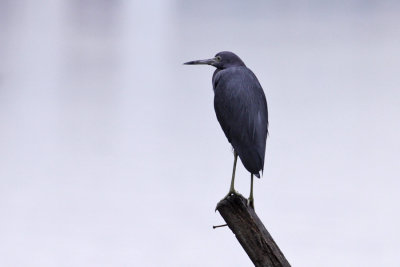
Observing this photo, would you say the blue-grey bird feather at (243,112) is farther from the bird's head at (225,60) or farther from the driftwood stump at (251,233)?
the driftwood stump at (251,233)

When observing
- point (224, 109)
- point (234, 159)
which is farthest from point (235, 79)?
point (234, 159)

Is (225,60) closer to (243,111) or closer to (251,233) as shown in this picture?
(243,111)

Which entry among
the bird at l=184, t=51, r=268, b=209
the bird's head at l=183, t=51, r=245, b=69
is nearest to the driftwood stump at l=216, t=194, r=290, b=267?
the bird at l=184, t=51, r=268, b=209

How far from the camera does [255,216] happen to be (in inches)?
93.1

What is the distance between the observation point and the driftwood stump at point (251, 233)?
2.24 meters

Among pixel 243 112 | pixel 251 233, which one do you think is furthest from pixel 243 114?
pixel 251 233

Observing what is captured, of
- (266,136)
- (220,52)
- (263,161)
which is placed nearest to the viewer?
(263,161)

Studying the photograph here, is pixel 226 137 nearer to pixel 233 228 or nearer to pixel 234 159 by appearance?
pixel 234 159

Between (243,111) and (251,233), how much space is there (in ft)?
3.11

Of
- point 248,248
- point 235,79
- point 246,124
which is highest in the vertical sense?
point 235,79

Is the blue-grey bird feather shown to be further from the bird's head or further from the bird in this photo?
the bird's head

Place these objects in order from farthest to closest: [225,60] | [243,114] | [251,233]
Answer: [225,60] < [243,114] < [251,233]

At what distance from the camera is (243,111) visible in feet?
10.2

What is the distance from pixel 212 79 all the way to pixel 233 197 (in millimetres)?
1249
